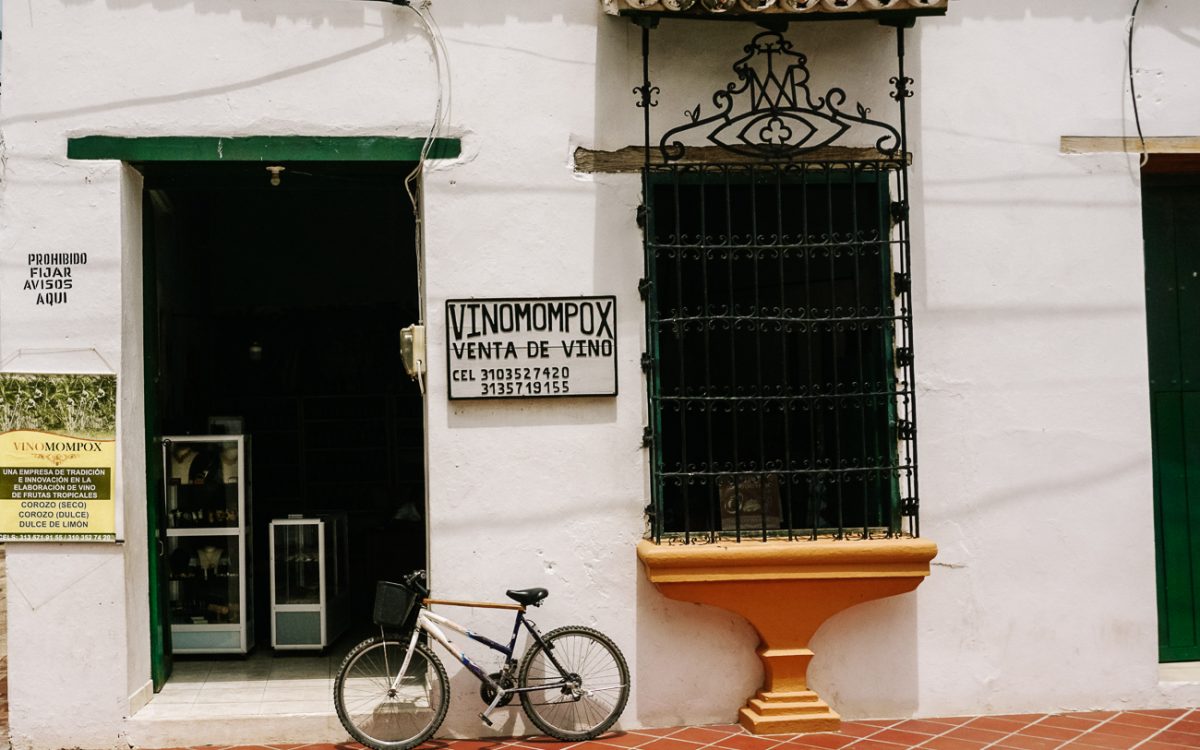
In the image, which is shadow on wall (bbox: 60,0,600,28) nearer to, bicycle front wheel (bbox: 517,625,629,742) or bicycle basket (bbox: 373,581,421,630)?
A: bicycle basket (bbox: 373,581,421,630)

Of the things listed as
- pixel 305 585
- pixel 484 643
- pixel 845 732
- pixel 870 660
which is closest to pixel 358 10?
pixel 484 643

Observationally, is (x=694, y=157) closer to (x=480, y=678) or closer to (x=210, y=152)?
(x=210, y=152)

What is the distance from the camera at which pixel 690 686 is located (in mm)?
6051

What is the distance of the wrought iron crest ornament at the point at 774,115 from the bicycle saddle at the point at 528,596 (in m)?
2.43

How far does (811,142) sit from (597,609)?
2.84m

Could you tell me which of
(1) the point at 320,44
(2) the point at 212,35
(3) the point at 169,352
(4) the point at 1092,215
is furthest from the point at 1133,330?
(3) the point at 169,352

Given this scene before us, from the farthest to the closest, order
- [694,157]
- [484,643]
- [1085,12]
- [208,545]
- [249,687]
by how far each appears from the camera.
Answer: [208,545] → [249,687] → [1085,12] → [694,157] → [484,643]

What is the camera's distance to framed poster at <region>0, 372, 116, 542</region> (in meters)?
5.79

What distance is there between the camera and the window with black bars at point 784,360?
600 cm

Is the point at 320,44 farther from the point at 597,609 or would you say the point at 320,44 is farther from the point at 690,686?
the point at 690,686

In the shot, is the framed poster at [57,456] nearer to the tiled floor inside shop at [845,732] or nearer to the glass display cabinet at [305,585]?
the tiled floor inside shop at [845,732]

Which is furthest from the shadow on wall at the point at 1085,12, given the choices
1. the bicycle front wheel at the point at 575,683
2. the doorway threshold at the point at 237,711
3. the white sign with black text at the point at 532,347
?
the doorway threshold at the point at 237,711

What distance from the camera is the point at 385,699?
581 centimetres

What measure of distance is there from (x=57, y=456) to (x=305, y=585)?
2.23 metres
